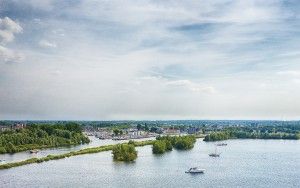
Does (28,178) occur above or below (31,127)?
below

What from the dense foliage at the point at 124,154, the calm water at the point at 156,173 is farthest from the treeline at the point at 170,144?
the dense foliage at the point at 124,154

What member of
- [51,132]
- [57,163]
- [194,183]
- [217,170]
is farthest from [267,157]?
[51,132]

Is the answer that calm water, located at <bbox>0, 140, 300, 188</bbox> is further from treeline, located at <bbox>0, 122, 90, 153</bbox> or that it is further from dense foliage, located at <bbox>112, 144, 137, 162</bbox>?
treeline, located at <bbox>0, 122, 90, 153</bbox>

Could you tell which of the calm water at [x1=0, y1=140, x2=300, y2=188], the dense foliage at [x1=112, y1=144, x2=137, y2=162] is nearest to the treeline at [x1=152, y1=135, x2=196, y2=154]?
the calm water at [x1=0, y1=140, x2=300, y2=188]

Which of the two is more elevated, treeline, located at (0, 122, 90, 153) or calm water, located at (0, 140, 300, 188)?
treeline, located at (0, 122, 90, 153)

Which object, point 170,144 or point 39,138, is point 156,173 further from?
point 39,138

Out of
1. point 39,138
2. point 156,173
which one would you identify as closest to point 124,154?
point 156,173

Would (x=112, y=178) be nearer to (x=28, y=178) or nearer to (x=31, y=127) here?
(x=28, y=178)
